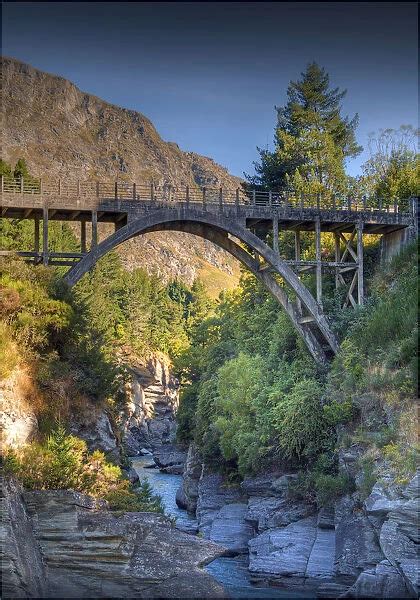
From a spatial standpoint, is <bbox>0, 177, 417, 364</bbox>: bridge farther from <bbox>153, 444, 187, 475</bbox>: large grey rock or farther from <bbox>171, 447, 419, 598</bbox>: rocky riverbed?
<bbox>153, 444, 187, 475</bbox>: large grey rock

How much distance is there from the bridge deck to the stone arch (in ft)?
1.06

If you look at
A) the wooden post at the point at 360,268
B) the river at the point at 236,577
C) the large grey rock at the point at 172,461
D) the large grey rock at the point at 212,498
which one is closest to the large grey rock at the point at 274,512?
the river at the point at 236,577

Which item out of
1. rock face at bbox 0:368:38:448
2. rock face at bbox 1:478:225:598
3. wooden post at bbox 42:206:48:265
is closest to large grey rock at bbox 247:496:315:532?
rock face at bbox 1:478:225:598

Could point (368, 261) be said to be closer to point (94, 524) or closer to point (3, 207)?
point (3, 207)

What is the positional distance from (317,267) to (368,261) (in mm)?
4940

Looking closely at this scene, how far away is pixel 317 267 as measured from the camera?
35750 mm

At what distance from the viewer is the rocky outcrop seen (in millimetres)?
81625

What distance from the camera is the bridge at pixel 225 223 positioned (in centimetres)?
3284

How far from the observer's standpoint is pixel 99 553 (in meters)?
23.7

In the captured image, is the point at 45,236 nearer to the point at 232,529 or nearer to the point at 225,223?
the point at 225,223

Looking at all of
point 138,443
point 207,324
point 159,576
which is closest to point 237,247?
point 159,576

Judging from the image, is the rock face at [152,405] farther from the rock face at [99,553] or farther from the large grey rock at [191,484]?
A: the rock face at [99,553]

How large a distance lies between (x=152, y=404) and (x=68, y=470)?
200 feet

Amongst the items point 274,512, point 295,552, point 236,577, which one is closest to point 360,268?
point 274,512
